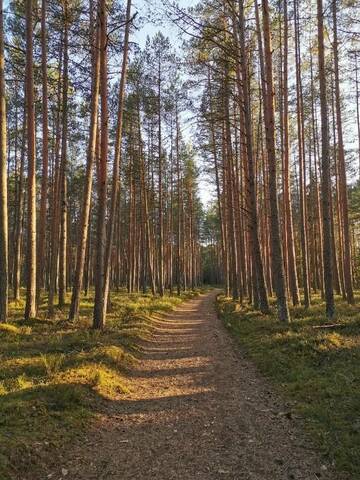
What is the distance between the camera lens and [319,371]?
23.6 feet

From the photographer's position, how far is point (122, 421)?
225 inches

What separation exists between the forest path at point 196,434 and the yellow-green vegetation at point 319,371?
0.25 meters

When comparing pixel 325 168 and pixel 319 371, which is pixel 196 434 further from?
pixel 325 168

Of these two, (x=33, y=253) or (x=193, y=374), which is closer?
(x=193, y=374)

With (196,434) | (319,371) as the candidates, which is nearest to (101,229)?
(319,371)

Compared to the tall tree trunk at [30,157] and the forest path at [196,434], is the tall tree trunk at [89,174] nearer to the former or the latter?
the tall tree trunk at [30,157]

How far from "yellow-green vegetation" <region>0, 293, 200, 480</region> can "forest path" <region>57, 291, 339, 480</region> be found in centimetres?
31

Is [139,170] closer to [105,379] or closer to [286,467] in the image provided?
[105,379]

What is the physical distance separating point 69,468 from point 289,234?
14798mm

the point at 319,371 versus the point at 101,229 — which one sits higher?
the point at 101,229

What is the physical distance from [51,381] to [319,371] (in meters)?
4.44

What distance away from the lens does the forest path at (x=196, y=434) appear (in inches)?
167

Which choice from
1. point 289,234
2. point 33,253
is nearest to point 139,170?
point 289,234

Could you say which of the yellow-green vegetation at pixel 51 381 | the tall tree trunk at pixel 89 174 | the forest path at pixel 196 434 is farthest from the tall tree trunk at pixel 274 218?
the tall tree trunk at pixel 89 174
